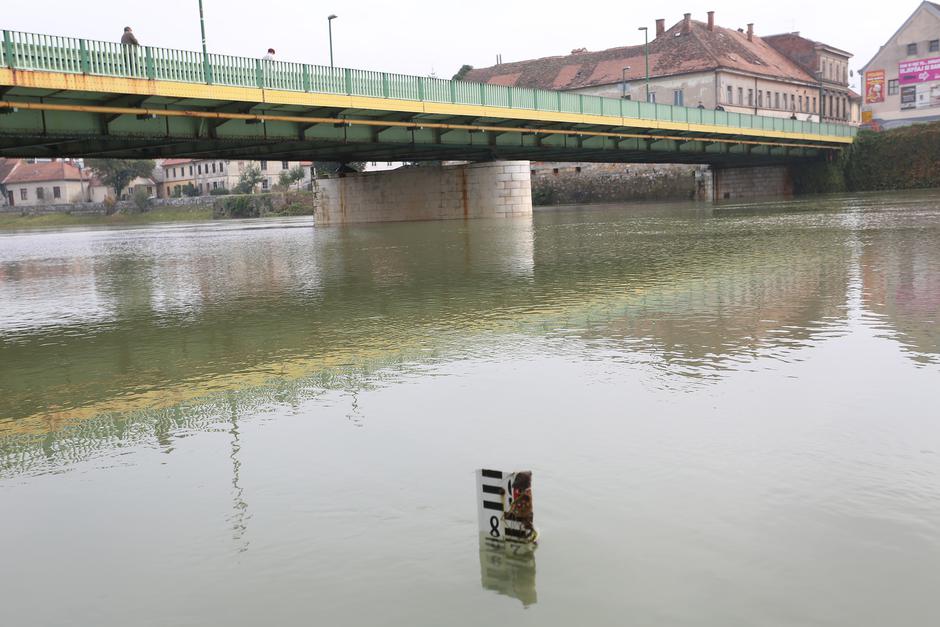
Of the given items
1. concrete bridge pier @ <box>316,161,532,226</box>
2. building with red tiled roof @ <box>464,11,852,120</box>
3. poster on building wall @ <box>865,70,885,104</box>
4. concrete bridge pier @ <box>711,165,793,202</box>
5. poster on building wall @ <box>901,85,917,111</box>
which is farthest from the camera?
poster on building wall @ <box>865,70,885,104</box>

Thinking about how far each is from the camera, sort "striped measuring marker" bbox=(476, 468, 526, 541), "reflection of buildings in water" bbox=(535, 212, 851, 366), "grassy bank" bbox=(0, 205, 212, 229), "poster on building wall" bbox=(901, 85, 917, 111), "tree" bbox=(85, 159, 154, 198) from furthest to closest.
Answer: "tree" bbox=(85, 159, 154, 198) → "grassy bank" bbox=(0, 205, 212, 229) → "poster on building wall" bbox=(901, 85, 917, 111) → "reflection of buildings in water" bbox=(535, 212, 851, 366) → "striped measuring marker" bbox=(476, 468, 526, 541)

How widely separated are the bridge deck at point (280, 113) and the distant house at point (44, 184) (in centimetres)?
11655

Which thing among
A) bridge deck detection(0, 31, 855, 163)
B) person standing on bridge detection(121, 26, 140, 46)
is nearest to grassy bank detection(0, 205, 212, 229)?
bridge deck detection(0, 31, 855, 163)

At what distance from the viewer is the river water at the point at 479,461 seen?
13.8 ft

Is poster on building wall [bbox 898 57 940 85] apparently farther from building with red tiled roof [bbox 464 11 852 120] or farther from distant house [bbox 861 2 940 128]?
building with red tiled roof [bbox 464 11 852 120]

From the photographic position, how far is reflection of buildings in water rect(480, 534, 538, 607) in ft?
13.8

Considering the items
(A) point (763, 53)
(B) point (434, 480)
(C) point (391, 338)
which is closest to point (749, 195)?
(A) point (763, 53)

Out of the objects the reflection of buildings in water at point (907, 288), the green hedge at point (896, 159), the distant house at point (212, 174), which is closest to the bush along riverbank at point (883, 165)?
the green hedge at point (896, 159)

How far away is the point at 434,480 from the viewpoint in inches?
226

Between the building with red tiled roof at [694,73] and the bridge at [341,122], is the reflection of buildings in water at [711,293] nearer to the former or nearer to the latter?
the bridge at [341,122]

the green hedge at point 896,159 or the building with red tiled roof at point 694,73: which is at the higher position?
the building with red tiled roof at point 694,73

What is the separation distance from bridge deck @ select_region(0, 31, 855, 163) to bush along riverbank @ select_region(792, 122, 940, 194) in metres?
22.1

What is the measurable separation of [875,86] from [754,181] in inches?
1255

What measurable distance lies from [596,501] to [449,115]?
1367 inches
